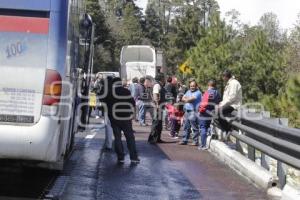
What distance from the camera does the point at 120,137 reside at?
12570mm

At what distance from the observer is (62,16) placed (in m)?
7.90

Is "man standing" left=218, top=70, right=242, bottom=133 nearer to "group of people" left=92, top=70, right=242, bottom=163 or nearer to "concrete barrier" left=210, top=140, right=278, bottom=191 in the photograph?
"group of people" left=92, top=70, right=242, bottom=163

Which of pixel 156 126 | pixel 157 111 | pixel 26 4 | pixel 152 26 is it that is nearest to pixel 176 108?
pixel 156 126

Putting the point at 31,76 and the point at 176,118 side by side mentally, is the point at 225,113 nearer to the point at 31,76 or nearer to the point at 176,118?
the point at 176,118

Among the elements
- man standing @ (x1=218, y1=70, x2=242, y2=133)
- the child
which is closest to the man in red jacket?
man standing @ (x1=218, y1=70, x2=242, y2=133)

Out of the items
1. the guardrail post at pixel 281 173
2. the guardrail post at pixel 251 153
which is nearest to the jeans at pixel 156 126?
the guardrail post at pixel 251 153

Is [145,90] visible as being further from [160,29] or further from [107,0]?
[107,0]

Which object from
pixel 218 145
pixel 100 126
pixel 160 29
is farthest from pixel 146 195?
pixel 160 29

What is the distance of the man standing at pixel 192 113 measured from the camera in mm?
15844

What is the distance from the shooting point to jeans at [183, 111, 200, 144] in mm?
15820

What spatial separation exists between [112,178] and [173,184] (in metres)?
1.03

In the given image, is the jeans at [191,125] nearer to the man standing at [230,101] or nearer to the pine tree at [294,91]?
the man standing at [230,101]

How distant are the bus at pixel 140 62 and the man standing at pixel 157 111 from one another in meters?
21.9

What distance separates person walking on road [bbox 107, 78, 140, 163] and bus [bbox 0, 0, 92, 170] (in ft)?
14.3
